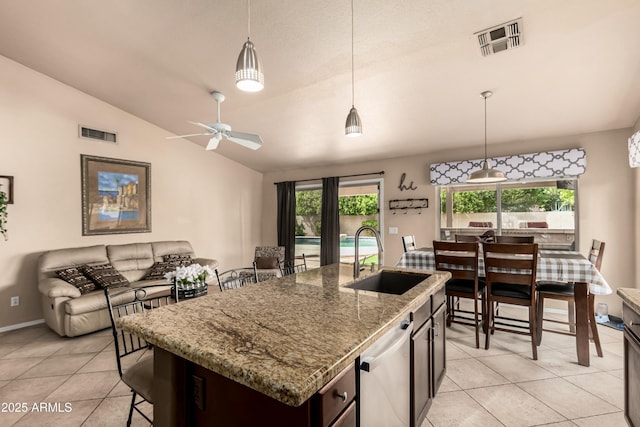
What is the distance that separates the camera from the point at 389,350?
1.16 m

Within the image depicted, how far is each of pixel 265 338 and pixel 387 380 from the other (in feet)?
1.92

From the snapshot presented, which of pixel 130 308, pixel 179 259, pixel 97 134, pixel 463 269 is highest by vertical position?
pixel 97 134

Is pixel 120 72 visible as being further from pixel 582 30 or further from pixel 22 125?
pixel 582 30

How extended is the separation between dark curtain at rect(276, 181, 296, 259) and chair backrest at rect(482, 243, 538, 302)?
417 centimetres

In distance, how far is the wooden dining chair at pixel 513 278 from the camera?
2615 millimetres

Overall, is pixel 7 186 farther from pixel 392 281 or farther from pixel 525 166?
pixel 525 166

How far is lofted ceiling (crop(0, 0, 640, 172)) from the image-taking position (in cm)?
231

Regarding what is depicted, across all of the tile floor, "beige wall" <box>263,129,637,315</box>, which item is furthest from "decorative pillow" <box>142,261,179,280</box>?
"beige wall" <box>263,129,637,315</box>

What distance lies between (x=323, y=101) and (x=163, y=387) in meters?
3.37

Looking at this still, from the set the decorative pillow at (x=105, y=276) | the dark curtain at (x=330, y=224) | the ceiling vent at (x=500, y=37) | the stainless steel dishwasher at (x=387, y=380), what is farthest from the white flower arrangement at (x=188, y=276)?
the ceiling vent at (x=500, y=37)

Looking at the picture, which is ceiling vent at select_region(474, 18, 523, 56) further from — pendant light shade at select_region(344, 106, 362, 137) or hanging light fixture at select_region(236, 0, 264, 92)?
hanging light fixture at select_region(236, 0, 264, 92)

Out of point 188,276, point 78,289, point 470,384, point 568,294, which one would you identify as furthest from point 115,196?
point 568,294

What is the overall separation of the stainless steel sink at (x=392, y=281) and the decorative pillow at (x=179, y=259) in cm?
350

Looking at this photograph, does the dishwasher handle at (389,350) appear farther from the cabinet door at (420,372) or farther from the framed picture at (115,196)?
the framed picture at (115,196)
